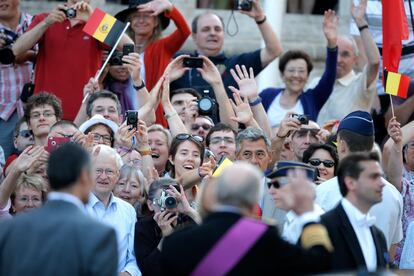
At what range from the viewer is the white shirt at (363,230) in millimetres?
9367

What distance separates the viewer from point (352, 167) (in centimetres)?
946

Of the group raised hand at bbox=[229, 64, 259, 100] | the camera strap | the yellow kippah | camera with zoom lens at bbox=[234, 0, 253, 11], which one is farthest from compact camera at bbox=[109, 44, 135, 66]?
the camera strap

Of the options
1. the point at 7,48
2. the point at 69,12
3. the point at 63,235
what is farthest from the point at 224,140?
the point at 63,235

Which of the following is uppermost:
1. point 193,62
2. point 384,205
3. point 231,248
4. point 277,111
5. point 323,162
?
point 231,248

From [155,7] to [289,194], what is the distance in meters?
6.12

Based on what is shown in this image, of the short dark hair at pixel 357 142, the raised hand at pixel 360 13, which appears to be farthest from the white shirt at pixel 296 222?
the raised hand at pixel 360 13

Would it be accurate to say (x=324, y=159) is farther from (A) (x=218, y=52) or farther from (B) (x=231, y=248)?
(B) (x=231, y=248)

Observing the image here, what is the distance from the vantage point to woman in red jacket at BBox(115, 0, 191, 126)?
14.6 metres

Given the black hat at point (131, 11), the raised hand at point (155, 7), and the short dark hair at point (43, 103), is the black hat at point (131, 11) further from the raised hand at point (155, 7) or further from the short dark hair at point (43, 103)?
the short dark hair at point (43, 103)

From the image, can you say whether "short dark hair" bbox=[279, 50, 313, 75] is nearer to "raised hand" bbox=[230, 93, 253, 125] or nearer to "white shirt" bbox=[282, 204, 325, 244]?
"raised hand" bbox=[230, 93, 253, 125]

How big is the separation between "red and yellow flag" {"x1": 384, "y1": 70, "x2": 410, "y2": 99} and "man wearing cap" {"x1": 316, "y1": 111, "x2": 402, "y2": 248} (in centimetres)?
184

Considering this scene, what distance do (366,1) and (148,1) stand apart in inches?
84.0

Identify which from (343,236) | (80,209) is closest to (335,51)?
(343,236)

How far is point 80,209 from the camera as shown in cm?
828
